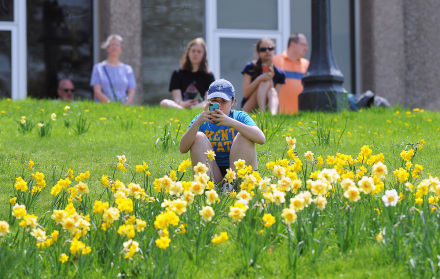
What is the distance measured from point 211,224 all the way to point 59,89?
8060 millimetres

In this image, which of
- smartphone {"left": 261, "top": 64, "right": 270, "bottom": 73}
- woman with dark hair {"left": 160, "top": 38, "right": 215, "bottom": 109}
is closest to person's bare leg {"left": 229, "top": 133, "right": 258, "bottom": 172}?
smartphone {"left": 261, "top": 64, "right": 270, "bottom": 73}

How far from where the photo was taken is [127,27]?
1088 cm

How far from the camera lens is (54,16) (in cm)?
1096

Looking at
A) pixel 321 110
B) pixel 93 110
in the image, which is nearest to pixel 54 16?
pixel 93 110

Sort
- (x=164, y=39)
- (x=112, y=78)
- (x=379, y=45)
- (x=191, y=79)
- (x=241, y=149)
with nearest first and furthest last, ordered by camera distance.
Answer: (x=241, y=149) < (x=191, y=79) < (x=112, y=78) < (x=164, y=39) < (x=379, y=45)

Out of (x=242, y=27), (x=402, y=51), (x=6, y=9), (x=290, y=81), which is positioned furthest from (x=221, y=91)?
(x=402, y=51)

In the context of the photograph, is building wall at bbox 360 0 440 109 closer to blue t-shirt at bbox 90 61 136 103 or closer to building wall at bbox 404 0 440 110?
building wall at bbox 404 0 440 110

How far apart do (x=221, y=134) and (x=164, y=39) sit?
6848 millimetres

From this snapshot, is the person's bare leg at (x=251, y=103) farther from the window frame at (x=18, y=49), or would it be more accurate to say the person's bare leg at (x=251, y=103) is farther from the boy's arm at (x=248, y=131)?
the window frame at (x=18, y=49)

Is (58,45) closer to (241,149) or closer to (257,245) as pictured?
(241,149)

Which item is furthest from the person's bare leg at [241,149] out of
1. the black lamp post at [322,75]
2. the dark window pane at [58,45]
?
the dark window pane at [58,45]

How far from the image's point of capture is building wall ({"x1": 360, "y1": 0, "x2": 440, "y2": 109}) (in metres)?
11.8

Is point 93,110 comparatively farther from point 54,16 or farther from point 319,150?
point 54,16

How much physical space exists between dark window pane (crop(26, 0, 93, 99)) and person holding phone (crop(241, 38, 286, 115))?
3.90 meters
